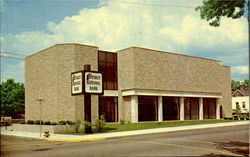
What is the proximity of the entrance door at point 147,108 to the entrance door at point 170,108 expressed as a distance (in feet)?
7.07

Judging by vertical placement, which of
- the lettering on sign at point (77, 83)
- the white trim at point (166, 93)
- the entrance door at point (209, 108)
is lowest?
the entrance door at point (209, 108)

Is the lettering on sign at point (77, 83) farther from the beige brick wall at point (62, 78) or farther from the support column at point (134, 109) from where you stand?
the support column at point (134, 109)

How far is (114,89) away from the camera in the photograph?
1572 inches

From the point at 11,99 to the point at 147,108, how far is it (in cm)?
3821

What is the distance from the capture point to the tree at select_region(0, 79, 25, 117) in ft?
211

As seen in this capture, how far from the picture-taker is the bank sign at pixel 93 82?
80.4ft

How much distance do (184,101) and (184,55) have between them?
24.4 feet

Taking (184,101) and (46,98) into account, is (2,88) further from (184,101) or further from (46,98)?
(184,101)

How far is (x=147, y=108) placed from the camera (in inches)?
1583

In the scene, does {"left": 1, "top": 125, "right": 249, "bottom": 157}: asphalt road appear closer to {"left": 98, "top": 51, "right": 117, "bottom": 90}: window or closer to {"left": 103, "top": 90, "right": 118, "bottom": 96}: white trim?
{"left": 103, "top": 90, "right": 118, "bottom": 96}: white trim

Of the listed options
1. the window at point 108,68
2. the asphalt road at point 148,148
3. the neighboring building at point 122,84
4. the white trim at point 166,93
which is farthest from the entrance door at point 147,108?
the asphalt road at point 148,148

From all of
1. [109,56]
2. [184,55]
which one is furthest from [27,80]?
[184,55]

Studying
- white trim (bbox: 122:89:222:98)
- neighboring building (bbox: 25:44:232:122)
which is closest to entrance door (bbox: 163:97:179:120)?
neighboring building (bbox: 25:44:232:122)

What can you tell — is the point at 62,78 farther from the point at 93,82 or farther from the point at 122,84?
the point at 93,82
